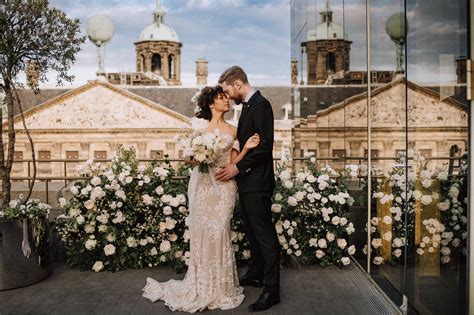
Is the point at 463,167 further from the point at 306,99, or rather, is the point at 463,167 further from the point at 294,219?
the point at 306,99

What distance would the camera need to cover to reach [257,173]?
4160mm

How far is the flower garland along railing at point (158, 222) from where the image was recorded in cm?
539

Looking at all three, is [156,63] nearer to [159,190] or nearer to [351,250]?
[159,190]

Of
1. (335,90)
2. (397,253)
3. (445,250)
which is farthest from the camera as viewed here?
(335,90)

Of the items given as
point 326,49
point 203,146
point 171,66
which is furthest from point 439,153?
point 171,66

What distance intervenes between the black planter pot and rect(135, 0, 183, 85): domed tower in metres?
60.1

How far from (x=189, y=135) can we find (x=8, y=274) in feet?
6.43

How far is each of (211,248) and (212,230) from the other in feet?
0.43

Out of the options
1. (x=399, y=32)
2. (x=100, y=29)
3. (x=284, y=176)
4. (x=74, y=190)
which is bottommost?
(x=74, y=190)

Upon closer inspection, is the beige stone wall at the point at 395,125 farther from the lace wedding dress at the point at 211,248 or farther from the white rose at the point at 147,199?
the white rose at the point at 147,199

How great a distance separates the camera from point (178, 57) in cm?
6644


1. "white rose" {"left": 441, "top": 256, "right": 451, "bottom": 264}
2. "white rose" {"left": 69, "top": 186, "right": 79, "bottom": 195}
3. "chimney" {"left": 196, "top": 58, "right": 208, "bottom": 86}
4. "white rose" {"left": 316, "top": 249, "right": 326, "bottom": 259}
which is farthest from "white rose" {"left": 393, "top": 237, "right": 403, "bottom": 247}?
"chimney" {"left": 196, "top": 58, "right": 208, "bottom": 86}

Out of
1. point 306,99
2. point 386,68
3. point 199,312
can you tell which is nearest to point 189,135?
point 199,312

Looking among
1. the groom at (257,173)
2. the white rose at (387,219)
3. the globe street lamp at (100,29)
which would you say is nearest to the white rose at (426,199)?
the white rose at (387,219)
